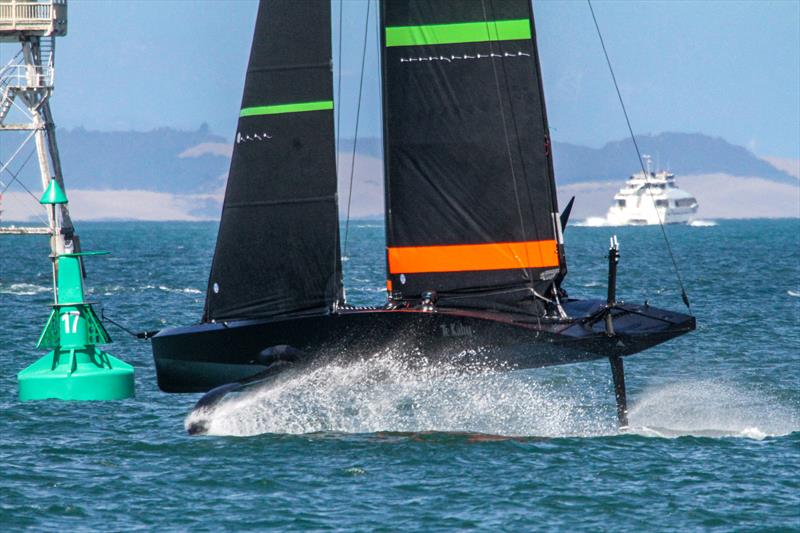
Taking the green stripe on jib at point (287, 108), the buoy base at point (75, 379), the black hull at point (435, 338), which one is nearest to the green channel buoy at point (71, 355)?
the buoy base at point (75, 379)

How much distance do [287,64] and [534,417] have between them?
622 cm

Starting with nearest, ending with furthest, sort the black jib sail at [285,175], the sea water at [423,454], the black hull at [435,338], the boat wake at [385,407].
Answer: the sea water at [423,454] → the black hull at [435,338] → the boat wake at [385,407] → the black jib sail at [285,175]

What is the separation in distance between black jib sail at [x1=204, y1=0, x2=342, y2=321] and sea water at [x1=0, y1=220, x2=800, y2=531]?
1458 mm

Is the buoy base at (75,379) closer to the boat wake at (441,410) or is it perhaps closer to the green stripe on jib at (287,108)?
the boat wake at (441,410)

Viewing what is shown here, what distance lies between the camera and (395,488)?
1664cm

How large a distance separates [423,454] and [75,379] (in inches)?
205

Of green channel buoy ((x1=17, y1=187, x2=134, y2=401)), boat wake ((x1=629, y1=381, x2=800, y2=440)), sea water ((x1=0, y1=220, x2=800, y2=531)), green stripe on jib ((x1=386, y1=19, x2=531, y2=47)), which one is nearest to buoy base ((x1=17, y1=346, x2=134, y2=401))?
green channel buoy ((x1=17, y1=187, x2=134, y2=401))

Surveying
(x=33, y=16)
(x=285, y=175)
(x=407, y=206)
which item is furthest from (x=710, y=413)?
(x=33, y=16)

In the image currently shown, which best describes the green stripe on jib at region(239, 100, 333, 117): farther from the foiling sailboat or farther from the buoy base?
the buoy base

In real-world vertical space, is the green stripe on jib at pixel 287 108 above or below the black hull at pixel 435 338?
above

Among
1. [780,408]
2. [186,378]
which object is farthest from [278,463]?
[780,408]

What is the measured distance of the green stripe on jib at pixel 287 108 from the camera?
20172 millimetres

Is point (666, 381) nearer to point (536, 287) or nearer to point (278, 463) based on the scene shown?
point (536, 287)

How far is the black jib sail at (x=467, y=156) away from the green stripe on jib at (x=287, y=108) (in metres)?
0.89
